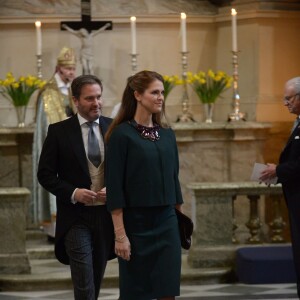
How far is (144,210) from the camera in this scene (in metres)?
6.29

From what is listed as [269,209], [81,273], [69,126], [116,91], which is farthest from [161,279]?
[116,91]

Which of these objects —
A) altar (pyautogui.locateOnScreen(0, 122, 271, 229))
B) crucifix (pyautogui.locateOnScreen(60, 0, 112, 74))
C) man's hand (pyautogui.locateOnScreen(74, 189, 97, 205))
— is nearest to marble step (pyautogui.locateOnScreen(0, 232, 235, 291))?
altar (pyautogui.locateOnScreen(0, 122, 271, 229))

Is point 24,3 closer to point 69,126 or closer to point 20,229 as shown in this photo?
point 20,229

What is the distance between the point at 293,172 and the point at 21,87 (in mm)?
5091

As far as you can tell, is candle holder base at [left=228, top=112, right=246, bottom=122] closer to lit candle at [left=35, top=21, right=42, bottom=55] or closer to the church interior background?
the church interior background

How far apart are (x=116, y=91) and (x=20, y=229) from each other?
3.38m

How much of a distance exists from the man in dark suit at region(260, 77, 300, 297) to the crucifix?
479 cm

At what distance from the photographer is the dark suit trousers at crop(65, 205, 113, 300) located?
21.7 feet

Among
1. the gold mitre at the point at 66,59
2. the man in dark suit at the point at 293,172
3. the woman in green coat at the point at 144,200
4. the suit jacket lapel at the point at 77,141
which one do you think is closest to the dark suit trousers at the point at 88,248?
the suit jacket lapel at the point at 77,141

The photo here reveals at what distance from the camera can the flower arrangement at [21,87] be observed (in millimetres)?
12058

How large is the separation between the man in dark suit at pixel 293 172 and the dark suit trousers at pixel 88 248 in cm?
157

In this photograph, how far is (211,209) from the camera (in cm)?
1008

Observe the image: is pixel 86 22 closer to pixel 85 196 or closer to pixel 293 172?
pixel 293 172

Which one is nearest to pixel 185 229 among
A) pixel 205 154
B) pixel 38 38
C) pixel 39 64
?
pixel 205 154
